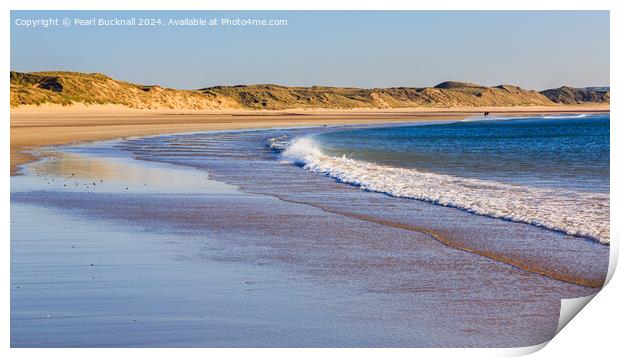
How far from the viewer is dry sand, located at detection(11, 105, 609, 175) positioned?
30237mm

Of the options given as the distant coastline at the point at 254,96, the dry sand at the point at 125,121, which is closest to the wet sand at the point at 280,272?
the dry sand at the point at 125,121

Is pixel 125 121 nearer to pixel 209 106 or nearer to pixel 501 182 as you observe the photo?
pixel 501 182

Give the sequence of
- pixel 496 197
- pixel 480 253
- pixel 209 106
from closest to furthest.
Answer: pixel 480 253 → pixel 496 197 → pixel 209 106

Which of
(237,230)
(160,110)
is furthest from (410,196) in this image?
(160,110)

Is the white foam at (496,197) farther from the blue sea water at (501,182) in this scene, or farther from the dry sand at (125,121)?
the dry sand at (125,121)

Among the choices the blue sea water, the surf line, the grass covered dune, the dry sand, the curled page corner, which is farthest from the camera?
the grass covered dune

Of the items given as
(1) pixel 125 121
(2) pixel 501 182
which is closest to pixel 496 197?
(2) pixel 501 182

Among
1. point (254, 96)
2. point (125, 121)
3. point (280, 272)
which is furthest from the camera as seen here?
point (254, 96)

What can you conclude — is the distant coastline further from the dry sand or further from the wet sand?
the wet sand

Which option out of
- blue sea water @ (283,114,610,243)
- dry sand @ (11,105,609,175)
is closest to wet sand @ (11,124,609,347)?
blue sea water @ (283,114,610,243)

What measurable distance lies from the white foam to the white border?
0.89 meters
